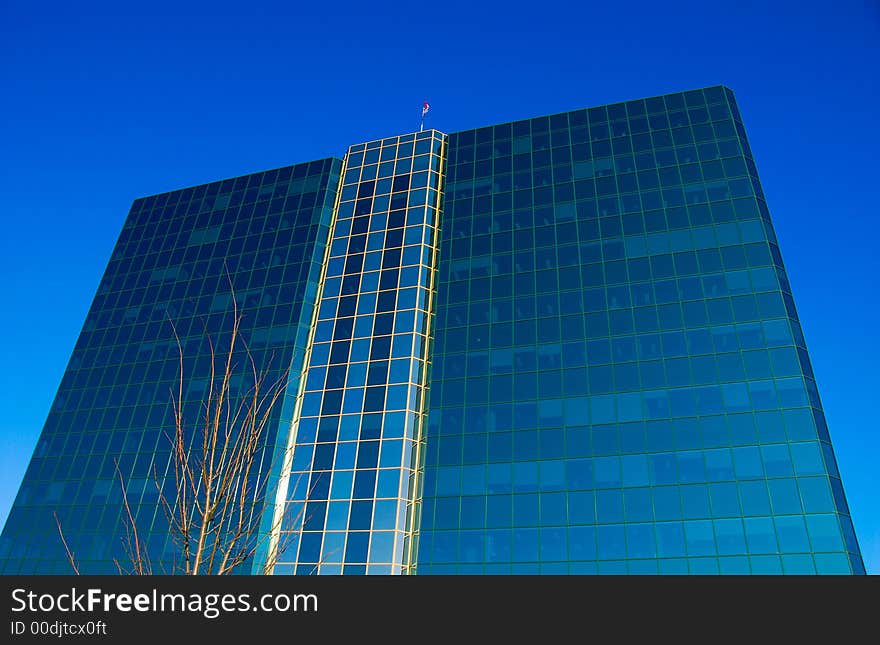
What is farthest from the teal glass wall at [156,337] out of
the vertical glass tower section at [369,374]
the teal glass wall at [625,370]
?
the teal glass wall at [625,370]

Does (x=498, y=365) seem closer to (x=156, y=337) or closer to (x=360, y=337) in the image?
(x=360, y=337)

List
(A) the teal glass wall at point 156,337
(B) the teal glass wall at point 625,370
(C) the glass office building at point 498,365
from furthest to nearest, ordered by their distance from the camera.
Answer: (A) the teal glass wall at point 156,337 < (C) the glass office building at point 498,365 < (B) the teal glass wall at point 625,370

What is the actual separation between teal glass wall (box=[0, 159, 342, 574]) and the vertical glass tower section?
2.03 meters

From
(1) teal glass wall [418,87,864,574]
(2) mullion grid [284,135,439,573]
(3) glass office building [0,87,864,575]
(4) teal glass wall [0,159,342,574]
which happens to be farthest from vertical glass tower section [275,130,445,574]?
(4) teal glass wall [0,159,342,574]

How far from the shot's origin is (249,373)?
44.8 meters

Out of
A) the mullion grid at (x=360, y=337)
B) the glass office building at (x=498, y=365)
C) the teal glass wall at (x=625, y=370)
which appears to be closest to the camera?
the teal glass wall at (x=625, y=370)

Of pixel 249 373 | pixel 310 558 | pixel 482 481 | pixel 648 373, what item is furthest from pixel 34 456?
pixel 648 373

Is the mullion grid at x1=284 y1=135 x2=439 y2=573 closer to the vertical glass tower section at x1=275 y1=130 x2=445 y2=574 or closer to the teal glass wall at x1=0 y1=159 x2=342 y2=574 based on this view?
the vertical glass tower section at x1=275 y1=130 x2=445 y2=574

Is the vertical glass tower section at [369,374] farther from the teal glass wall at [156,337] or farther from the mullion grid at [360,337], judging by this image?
the teal glass wall at [156,337]

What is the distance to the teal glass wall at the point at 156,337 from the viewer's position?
41969mm

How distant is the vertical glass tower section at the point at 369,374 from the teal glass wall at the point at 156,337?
203 centimetres

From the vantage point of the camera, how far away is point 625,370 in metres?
37.9

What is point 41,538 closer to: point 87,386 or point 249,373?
point 87,386

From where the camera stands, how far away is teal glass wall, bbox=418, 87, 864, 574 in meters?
32.5
